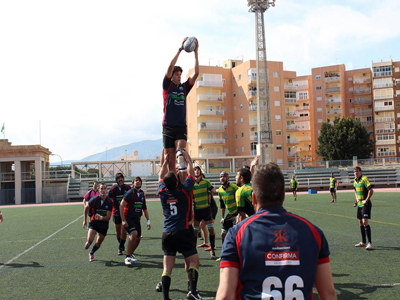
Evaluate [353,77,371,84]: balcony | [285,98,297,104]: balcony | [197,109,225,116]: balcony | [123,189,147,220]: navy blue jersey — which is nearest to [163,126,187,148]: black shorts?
[123,189,147,220]: navy blue jersey

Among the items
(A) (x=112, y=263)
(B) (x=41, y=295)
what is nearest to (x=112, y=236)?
(A) (x=112, y=263)

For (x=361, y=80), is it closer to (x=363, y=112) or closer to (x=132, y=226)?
(x=363, y=112)

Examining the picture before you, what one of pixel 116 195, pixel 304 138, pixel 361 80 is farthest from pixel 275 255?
pixel 361 80

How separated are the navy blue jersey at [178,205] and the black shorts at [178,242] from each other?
0.26 ft

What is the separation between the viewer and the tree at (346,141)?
6300cm

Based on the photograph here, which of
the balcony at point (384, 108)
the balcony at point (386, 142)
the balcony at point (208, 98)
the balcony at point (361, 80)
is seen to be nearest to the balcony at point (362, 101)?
the balcony at point (384, 108)

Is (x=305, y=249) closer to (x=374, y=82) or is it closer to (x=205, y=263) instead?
(x=205, y=263)

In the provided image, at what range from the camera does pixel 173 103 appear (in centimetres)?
709

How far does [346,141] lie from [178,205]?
60531mm

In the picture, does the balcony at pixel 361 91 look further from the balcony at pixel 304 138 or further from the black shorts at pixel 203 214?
the black shorts at pixel 203 214

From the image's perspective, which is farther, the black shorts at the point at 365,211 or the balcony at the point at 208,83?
the balcony at the point at 208,83

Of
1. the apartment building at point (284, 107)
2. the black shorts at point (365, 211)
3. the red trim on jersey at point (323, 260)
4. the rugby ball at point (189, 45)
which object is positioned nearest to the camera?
the red trim on jersey at point (323, 260)

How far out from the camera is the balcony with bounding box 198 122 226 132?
2687 inches

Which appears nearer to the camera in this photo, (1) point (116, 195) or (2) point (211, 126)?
(1) point (116, 195)
